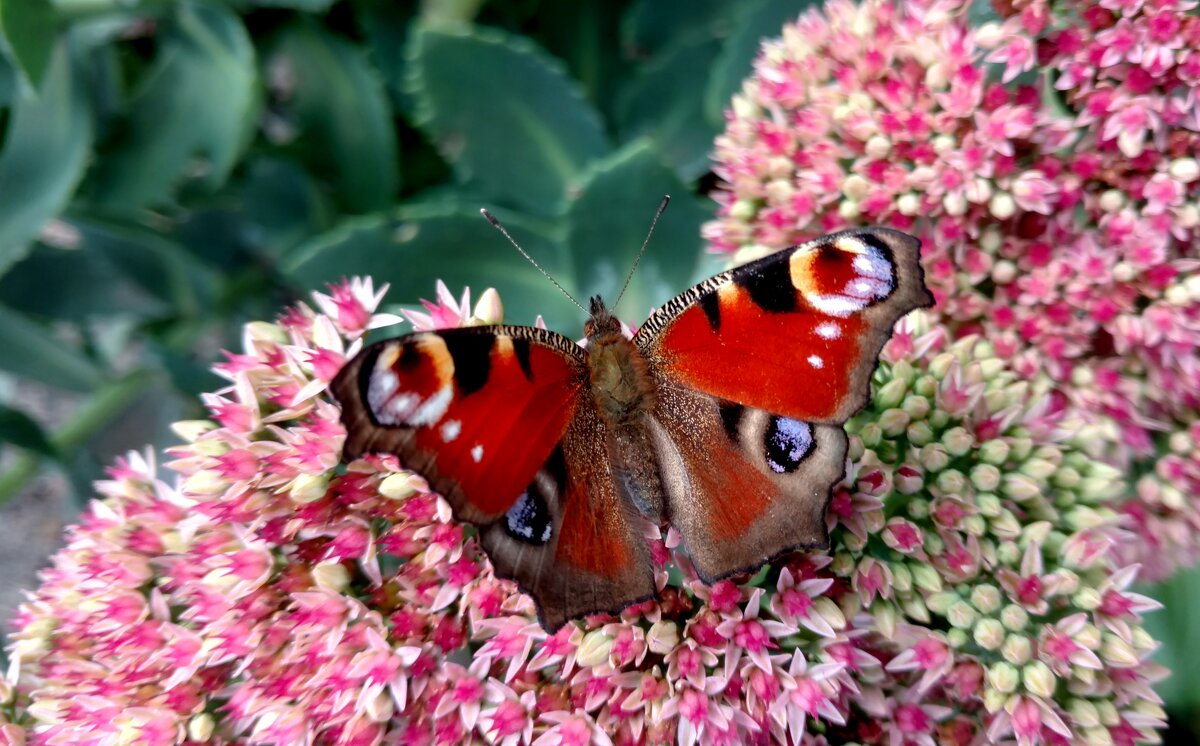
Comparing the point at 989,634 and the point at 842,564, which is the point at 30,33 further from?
the point at 989,634

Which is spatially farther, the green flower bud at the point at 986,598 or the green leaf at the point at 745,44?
the green leaf at the point at 745,44

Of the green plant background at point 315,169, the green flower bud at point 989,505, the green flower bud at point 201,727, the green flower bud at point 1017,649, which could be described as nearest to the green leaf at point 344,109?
the green plant background at point 315,169

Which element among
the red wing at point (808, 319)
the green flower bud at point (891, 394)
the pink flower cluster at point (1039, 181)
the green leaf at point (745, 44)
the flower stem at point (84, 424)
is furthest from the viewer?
the flower stem at point (84, 424)

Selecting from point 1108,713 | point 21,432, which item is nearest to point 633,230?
point 1108,713

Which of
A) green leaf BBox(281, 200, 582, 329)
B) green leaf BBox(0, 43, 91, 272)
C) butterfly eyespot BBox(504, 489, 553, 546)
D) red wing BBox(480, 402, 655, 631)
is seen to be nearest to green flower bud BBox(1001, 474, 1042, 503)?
red wing BBox(480, 402, 655, 631)

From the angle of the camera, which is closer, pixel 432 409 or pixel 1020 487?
pixel 432 409

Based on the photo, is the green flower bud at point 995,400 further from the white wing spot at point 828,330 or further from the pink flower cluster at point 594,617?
the white wing spot at point 828,330

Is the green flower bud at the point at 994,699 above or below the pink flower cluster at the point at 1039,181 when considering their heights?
below

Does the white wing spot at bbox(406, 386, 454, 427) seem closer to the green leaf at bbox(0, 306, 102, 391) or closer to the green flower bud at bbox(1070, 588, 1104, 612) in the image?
the green flower bud at bbox(1070, 588, 1104, 612)
